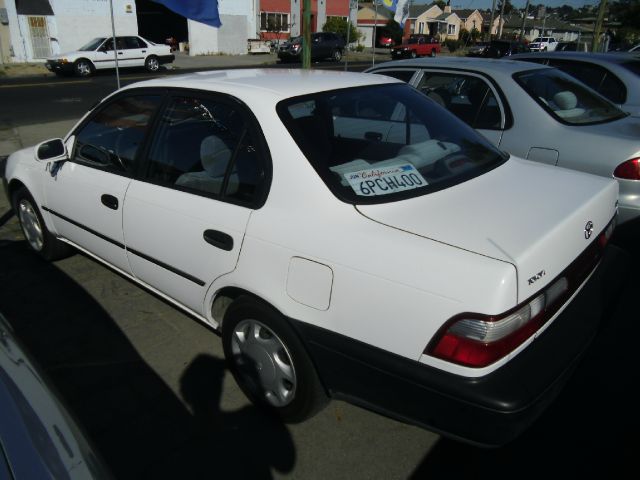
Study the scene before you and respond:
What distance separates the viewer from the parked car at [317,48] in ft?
100

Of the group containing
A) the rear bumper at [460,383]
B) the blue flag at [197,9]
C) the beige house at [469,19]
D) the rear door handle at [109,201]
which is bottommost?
the rear bumper at [460,383]

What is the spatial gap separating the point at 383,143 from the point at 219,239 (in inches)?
42.5

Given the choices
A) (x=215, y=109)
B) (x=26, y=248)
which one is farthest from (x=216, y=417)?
(x=26, y=248)

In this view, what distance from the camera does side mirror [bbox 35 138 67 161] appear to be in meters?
3.56

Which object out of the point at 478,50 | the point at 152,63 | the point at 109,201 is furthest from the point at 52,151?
the point at 478,50

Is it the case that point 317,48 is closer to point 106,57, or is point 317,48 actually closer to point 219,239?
point 106,57

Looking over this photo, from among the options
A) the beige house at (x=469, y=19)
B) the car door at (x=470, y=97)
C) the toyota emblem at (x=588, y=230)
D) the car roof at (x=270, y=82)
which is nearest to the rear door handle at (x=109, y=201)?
the car roof at (x=270, y=82)

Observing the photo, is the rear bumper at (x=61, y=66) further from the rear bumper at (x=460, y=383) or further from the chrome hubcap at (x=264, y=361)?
the rear bumper at (x=460, y=383)

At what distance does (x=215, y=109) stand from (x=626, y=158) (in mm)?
2986

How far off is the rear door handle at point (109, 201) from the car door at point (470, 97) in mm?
3087

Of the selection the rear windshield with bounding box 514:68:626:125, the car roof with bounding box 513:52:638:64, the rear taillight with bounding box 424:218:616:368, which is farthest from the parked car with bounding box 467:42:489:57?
the rear taillight with bounding box 424:218:616:368

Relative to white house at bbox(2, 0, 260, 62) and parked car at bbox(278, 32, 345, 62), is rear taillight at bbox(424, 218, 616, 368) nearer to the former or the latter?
parked car at bbox(278, 32, 345, 62)

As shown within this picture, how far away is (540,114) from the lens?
4332mm

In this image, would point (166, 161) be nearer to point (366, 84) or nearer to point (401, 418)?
point (366, 84)
